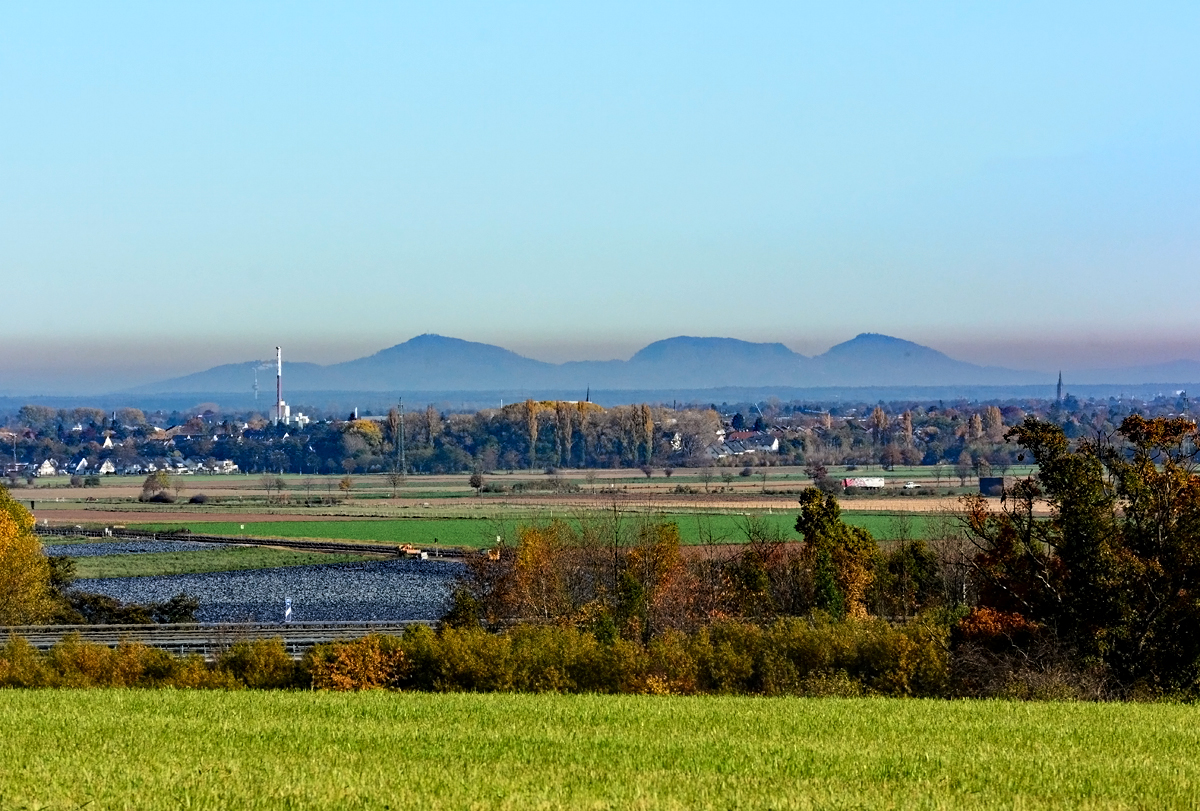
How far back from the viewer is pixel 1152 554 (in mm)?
33156

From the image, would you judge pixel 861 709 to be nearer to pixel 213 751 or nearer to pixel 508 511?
pixel 213 751

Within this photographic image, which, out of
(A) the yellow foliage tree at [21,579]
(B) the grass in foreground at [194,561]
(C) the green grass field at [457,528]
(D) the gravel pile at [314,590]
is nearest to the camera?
(A) the yellow foliage tree at [21,579]

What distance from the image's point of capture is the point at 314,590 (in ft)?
233

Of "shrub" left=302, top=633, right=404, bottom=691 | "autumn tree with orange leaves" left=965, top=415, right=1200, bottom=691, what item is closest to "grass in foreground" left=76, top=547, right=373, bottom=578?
"shrub" left=302, top=633, right=404, bottom=691

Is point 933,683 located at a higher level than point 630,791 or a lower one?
lower

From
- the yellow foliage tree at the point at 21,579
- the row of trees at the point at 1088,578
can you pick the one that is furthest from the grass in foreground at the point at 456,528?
the row of trees at the point at 1088,578

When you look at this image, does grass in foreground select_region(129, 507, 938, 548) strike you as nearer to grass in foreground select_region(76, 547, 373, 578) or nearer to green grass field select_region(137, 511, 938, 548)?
green grass field select_region(137, 511, 938, 548)

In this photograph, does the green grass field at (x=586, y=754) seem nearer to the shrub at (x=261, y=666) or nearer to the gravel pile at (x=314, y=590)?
the shrub at (x=261, y=666)

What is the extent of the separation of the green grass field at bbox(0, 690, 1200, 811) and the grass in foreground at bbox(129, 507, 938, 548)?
5928cm

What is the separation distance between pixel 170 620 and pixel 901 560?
2905 cm

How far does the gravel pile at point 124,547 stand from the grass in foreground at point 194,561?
6.62 feet

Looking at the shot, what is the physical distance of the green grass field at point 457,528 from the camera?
3467 inches

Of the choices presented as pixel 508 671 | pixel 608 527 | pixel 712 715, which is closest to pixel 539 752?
pixel 712 715

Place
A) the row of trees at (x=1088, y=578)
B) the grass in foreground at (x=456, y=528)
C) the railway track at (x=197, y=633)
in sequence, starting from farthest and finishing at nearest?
the grass in foreground at (x=456, y=528), the railway track at (x=197, y=633), the row of trees at (x=1088, y=578)
